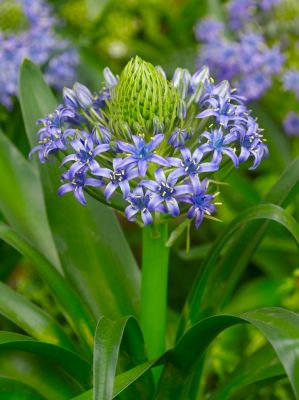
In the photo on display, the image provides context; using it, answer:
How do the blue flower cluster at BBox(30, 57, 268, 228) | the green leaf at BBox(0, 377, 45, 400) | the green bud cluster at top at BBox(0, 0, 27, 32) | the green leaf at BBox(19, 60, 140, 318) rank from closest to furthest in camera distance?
the blue flower cluster at BBox(30, 57, 268, 228)
the green leaf at BBox(0, 377, 45, 400)
the green leaf at BBox(19, 60, 140, 318)
the green bud cluster at top at BBox(0, 0, 27, 32)

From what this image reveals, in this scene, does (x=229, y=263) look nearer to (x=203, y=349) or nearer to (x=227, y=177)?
(x=203, y=349)

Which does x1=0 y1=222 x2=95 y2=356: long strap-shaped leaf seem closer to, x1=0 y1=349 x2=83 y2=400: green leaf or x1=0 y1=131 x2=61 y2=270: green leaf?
x1=0 y1=349 x2=83 y2=400: green leaf

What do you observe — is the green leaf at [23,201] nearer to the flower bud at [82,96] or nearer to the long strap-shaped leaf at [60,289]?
the long strap-shaped leaf at [60,289]

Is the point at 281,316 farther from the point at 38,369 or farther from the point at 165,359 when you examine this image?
the point at 38,369

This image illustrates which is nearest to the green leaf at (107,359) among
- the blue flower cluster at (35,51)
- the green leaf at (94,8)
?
the blue flower cluster at (35,51)

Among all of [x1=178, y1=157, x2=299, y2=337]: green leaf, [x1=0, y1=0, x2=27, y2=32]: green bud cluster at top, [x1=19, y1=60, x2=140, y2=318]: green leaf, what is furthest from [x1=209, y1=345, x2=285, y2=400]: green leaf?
[x1=0, y1=0, x2=27, y2=32]: green bud cluster at top

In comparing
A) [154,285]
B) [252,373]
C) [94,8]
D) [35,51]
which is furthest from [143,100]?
[94,8]
